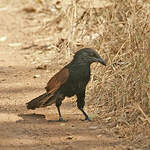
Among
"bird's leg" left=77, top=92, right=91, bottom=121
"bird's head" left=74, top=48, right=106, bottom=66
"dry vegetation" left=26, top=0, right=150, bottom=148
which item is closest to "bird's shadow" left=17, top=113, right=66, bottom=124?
"bird's leg" left=77, top=92, right=91, bottom=121

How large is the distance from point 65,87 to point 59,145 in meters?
0.82

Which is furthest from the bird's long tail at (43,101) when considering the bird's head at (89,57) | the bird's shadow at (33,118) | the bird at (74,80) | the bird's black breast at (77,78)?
the bird's head at (89,57)

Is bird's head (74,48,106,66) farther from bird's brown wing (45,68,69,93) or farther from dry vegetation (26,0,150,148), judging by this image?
dry vegetation (26,0,150,148)

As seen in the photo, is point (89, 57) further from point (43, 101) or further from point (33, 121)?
point (33, 121)

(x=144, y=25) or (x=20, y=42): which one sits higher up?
(x=144, y=25)

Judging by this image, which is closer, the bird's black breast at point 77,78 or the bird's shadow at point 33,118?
the bird's black breast at point 77,78

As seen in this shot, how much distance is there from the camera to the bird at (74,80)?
5.19m

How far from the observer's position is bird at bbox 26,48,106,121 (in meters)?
5.19

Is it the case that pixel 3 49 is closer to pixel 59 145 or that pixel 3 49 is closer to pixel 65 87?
pixel 65 87

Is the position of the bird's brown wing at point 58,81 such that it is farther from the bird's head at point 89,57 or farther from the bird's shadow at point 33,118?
the bird's shadow at point 33,118

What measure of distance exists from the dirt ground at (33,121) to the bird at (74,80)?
229 mm

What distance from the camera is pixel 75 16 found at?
7.36m

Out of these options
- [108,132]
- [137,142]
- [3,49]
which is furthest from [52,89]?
[3,49]

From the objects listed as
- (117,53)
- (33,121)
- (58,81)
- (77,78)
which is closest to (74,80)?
(77,78)
